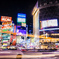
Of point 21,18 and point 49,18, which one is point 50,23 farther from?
point 21,18

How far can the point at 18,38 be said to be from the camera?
139 ft

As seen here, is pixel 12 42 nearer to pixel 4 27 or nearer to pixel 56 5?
pixel 4 27

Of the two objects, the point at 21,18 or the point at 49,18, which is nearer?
A: the point at 21,18

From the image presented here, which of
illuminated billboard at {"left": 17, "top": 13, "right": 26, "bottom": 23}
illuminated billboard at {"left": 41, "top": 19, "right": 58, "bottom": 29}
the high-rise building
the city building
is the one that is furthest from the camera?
the high-rise building


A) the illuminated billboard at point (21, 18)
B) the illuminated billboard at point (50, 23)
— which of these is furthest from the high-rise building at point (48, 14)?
the illuminated billboard at point (21, 18)

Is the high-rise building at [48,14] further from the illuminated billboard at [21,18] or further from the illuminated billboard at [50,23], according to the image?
the illuminated billboard at [21,18]

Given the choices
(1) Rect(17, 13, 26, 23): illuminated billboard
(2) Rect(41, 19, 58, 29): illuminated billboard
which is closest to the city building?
(2) Rect(41, 19, 58, 29): illuminated billboard

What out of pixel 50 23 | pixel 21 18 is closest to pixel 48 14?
pixel 50 23

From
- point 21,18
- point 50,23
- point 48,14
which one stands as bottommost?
point 50,23

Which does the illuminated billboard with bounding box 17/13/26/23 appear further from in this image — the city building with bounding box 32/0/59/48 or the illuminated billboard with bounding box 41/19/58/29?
the illuminated billboard with bounding box 41/19/58/29

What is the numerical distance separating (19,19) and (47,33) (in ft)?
56.3

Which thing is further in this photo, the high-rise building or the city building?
the high-rise building

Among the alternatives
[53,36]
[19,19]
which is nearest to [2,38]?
[19,19]

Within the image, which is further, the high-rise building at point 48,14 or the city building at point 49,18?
the high-rise building at point 48,14
